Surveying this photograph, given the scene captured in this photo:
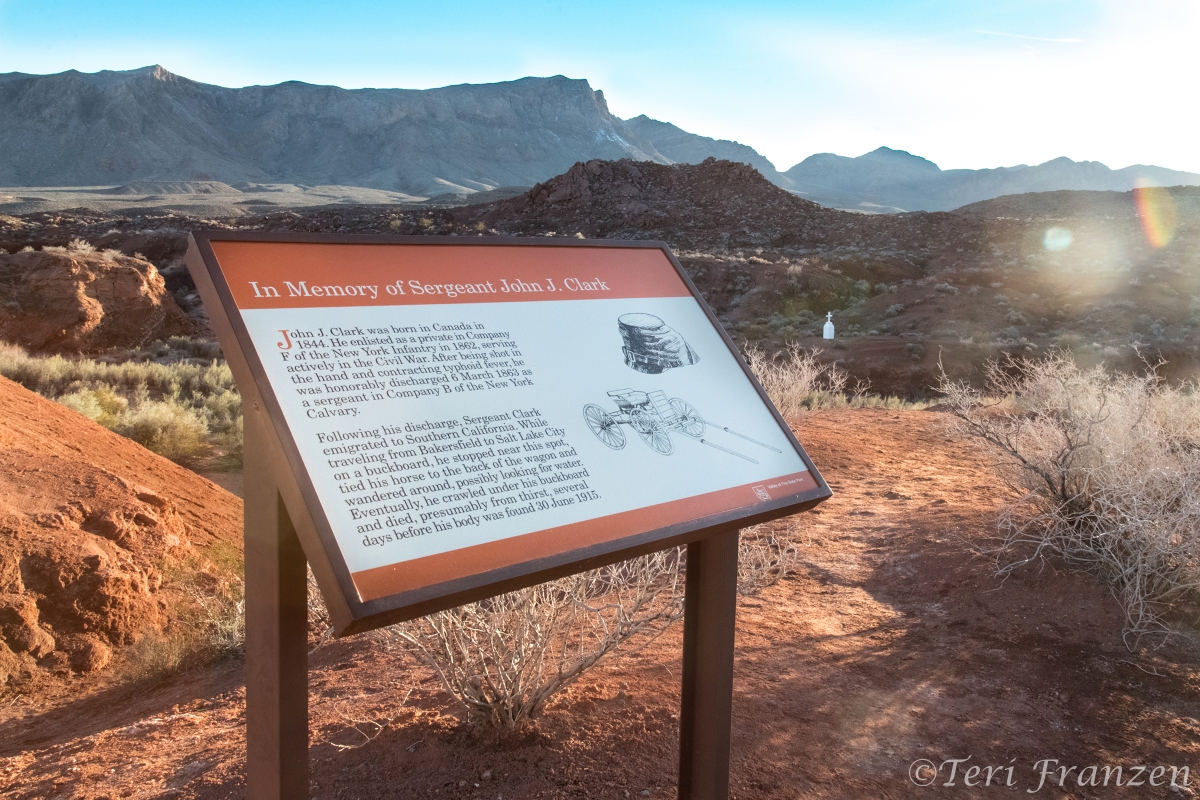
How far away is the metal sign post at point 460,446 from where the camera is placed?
171cm

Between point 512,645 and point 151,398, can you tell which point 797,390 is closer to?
point 512,645

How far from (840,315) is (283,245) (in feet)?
75.2

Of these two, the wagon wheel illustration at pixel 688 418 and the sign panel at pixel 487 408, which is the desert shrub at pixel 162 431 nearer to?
the sign panel at pixel 487 408

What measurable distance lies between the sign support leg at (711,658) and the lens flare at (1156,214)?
37.3 metres

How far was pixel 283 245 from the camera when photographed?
194cm

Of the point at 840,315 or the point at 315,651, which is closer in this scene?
the point at 315,651

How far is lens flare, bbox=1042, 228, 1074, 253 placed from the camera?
3284 cm

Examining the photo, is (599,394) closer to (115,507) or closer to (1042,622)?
(1042,622)

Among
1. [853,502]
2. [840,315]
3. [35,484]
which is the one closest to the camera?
[35,484]

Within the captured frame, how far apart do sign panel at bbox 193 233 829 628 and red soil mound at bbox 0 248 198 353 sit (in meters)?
14.1

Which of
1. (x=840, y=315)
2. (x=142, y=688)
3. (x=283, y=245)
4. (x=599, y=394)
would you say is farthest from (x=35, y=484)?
(x=840, y=315)

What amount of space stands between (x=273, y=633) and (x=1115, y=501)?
15.7ft

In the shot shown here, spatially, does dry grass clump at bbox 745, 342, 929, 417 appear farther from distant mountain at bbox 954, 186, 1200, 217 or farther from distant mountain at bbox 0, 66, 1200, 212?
distant mountain at bbox 0, 66, 1200, 212

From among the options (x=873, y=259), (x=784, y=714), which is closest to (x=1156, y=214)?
(x=873, y=259)
